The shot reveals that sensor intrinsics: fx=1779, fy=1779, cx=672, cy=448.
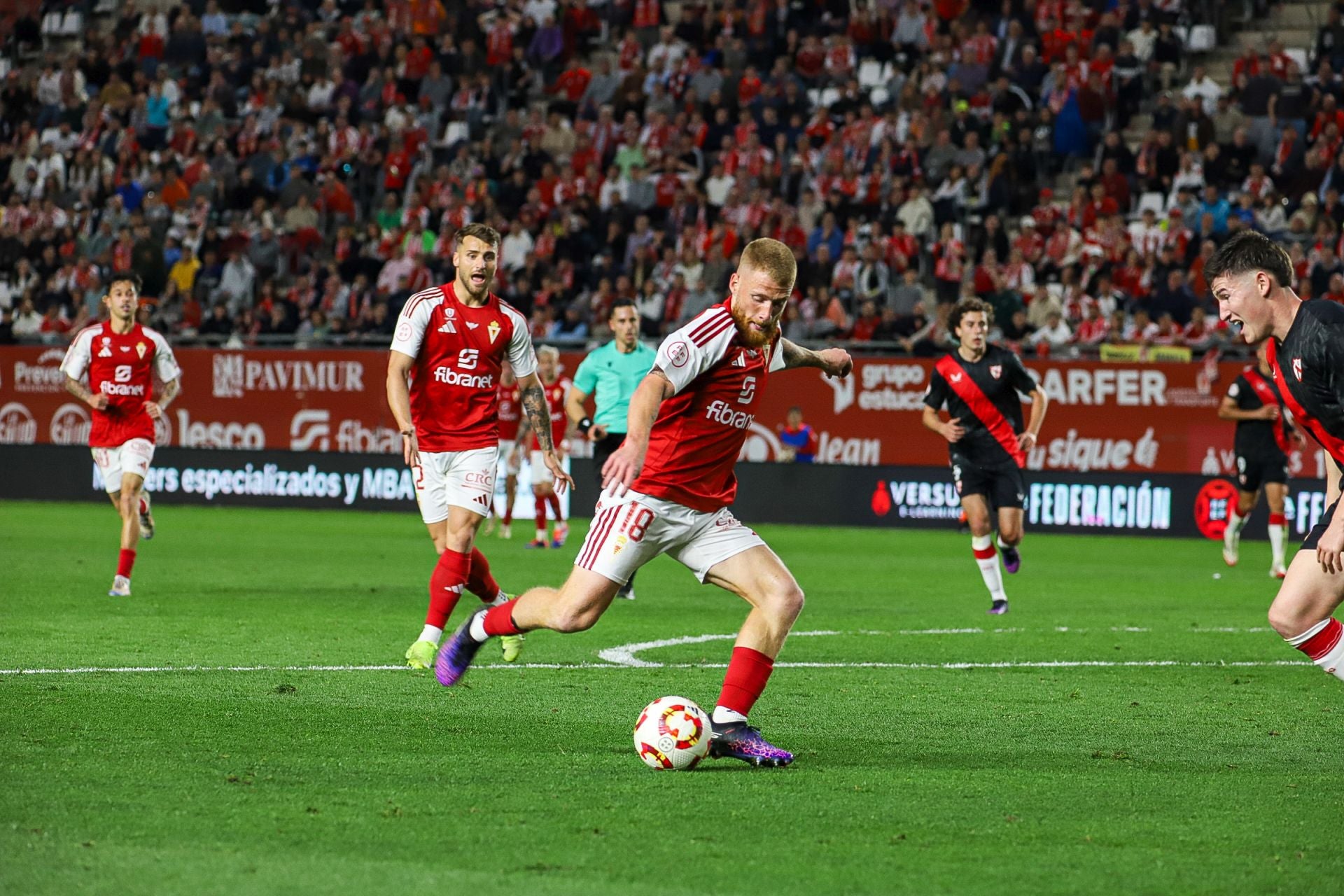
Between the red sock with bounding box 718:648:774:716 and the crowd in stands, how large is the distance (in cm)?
1766

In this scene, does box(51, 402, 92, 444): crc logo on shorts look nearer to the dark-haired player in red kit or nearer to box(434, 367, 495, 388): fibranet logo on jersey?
the dark-haired player in red kit

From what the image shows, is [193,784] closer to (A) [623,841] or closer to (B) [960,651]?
(A) [623,841]

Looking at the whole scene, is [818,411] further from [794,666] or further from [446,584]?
[446,584]

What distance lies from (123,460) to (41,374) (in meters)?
17.0

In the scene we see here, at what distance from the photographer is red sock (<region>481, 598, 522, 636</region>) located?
7676mm

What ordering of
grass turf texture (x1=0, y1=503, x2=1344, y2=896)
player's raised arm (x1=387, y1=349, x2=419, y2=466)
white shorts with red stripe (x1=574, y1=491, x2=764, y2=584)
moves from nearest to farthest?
grass turf texture (x1=0, y1=503, x2=1344, y2=896) < white shorts with red stripe (x1=574, y1=491, x2=764, y2=584) < player's raised arm (x1=387, y1=349, x2=419, y2=466)

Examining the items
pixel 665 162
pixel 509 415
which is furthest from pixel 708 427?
pixel 665 162

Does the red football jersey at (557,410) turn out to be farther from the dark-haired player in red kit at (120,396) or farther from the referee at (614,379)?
the dark-haired player in red kit at (120,396)

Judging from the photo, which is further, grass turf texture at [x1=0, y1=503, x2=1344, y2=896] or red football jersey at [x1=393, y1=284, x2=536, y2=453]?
red football jersey at [x1=393, y1=284, x2=536, y2=453]

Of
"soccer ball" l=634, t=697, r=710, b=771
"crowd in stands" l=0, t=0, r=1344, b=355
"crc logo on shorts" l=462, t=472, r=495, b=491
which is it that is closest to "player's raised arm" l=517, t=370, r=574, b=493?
"crc logo on shorts" l=462, t=472, r=495, b=491

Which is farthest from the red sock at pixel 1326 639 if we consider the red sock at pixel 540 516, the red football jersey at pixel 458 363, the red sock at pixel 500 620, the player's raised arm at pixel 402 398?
the red sock at pixel 540 516

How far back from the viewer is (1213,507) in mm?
23016

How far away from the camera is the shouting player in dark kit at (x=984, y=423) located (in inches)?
555

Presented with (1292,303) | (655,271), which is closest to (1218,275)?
(1292,303)
